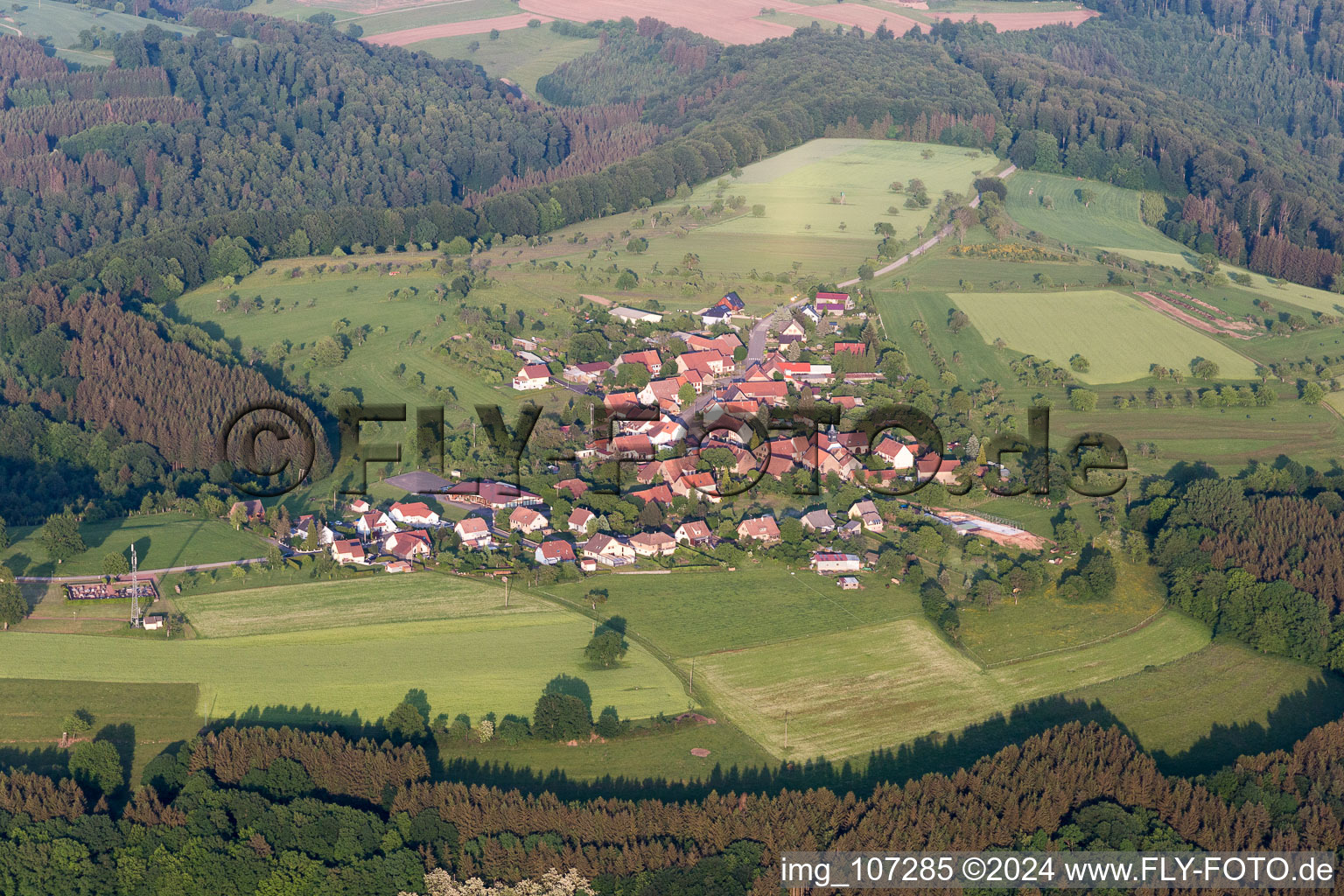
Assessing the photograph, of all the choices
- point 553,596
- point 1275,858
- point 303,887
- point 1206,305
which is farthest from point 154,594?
point 1206,305

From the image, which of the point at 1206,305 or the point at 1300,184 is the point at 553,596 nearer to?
the point at 1206,305

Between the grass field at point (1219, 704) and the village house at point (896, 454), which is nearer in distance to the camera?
the grass field at point (1219, 704)

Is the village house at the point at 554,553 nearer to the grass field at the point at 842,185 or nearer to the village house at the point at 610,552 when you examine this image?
the village house at the point at 610,552

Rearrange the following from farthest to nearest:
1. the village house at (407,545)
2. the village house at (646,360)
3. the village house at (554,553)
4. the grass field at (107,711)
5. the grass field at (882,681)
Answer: the village house at (646,360) → the village house at (407,545) → the village house at (554,553) → the grass field at (882,681) → the grass field at (107,711)

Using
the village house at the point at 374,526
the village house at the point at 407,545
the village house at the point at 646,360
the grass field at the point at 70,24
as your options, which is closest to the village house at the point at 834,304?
the village house at the point at 646,360

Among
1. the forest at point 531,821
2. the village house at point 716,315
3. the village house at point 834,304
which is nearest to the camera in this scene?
the forest at point 531,821

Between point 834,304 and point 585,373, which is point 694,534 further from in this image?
point 834,304

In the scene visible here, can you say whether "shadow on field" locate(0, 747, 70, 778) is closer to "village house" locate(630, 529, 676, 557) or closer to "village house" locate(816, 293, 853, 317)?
"village house" locate(630, 529, 676, 557)
